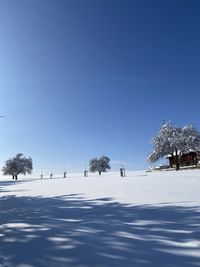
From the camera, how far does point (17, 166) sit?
3688 inches

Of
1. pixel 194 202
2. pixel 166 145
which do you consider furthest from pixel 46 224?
pixel 166 145

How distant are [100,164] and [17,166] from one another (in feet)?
103

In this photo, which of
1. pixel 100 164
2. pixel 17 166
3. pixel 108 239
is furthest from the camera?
pixel 100 164

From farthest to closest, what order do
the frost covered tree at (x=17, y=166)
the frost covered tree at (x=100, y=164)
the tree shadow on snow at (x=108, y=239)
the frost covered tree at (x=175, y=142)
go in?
the frost covered tree at (x=100, y=164) < the frost covered tree at (x=17, y=166) < the frost covered tree at (x=175, y=142) < the tree shadow on snow at (x=108, y=239)

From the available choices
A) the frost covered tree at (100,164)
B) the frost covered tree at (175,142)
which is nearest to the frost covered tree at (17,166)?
the frost covered tree at (100,164)

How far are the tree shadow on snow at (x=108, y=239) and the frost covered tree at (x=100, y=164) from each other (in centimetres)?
10209

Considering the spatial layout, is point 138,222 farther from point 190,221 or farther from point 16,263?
point 16,263

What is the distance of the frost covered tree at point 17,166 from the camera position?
306 feet

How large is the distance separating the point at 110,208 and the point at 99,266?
14.0ft

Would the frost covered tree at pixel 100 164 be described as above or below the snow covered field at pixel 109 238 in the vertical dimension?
above

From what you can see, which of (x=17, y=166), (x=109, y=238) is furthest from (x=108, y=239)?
(x=17, y=166)

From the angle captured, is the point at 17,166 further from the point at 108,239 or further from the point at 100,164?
the point at 108,239

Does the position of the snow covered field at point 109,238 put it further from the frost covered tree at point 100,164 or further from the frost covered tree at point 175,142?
the frost covered tree at point 100,164

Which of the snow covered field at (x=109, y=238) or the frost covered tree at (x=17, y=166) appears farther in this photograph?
the frost covered tree at (x=17, y=166)
